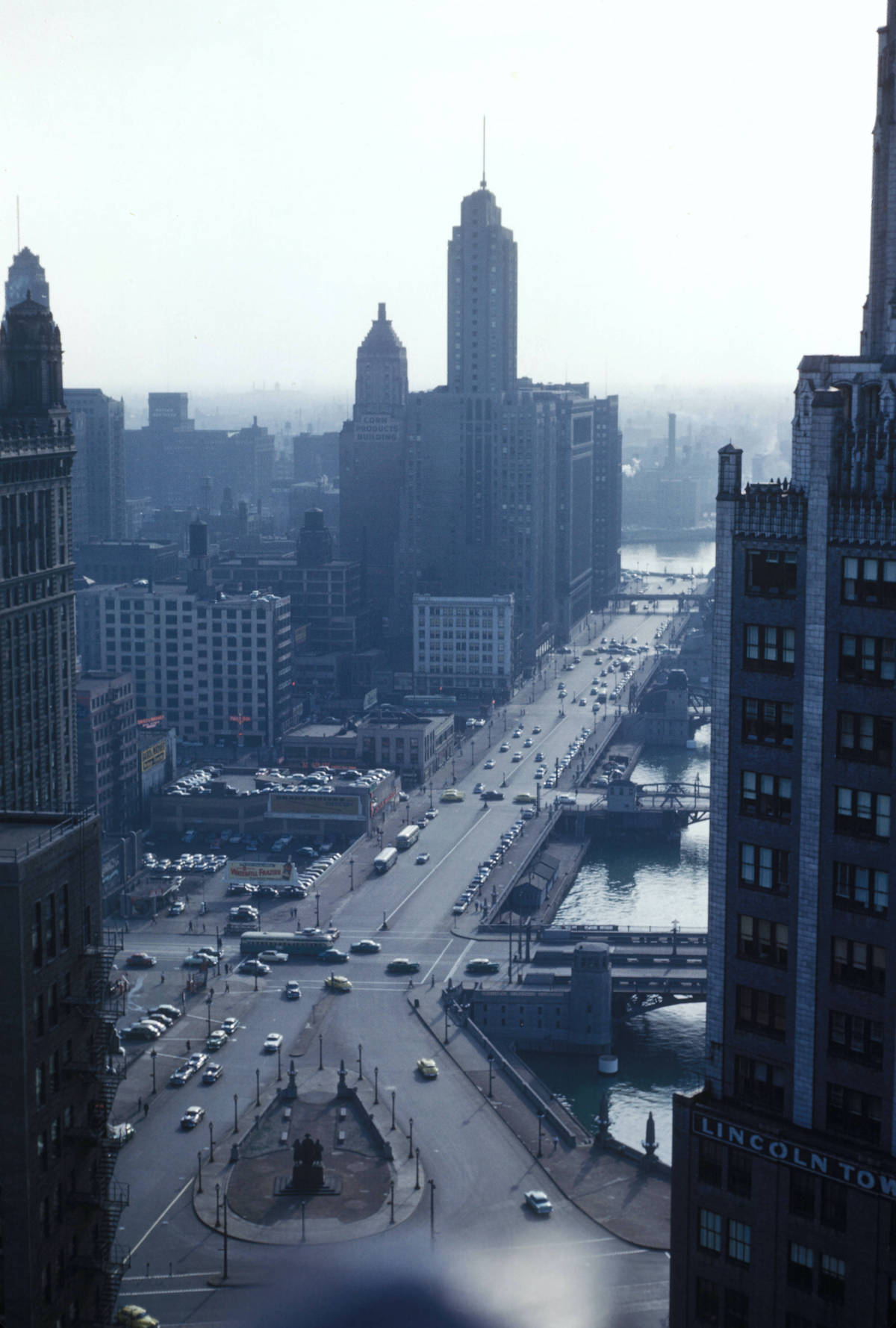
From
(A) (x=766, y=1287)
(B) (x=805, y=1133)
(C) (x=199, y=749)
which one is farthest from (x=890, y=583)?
(C) (x=199, y=749)

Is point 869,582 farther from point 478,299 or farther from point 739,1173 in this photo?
point 478,299

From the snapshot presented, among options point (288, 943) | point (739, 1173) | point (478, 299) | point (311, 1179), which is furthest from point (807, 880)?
point (478, 299)

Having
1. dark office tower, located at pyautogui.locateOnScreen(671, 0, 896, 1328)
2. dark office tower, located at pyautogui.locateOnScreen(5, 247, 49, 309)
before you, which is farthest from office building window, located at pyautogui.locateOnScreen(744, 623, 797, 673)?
dark office tower, located at pyautogui.locateOnScreen(5, 247, 49, 309)

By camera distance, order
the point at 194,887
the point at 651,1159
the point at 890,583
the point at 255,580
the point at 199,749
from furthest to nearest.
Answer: the point at 255,580 < the point at 199,749 < the point at 194,887 < the point at 651,1159 < the point at 890,583

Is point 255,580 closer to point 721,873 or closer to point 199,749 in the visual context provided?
point 199,749

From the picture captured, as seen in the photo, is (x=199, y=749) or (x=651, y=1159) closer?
(x=651, y=1159)

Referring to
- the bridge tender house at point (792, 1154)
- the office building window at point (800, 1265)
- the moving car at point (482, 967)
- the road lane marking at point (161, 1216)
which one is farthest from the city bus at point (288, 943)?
the office building window at point (800, 1265)

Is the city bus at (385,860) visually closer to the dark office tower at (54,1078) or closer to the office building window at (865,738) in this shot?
the dark office tower at (54,1078)
